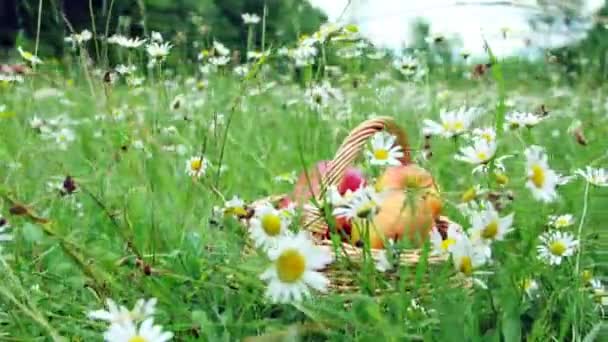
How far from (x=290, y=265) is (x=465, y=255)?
17 cm

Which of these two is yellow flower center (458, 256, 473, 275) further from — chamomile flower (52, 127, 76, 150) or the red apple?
chamomile flower (52, 127, 76, 150)

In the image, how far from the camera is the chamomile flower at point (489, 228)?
0.81 m

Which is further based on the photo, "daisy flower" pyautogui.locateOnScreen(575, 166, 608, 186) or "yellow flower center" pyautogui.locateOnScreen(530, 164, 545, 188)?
"daisy flower" pyautogui.locateOnScreen(575, 166, 608, 186)

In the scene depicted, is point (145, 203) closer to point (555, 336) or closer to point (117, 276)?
point (117, 276)

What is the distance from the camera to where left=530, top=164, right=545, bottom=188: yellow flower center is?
79 cm

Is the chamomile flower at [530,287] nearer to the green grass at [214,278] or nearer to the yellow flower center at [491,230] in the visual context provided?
the green grass at [214,278]

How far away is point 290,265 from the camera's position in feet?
2.37

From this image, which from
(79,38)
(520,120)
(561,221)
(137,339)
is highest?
(79,38)

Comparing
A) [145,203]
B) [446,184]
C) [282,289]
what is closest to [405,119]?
[446,184]

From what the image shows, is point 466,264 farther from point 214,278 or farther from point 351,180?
point 351,180

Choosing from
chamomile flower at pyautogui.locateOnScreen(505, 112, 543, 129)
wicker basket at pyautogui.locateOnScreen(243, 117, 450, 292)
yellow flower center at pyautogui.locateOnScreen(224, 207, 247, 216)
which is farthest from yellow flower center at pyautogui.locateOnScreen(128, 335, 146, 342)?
chamomile flower at pyautogui.locateOnScreen(505, 112, 543, 129)

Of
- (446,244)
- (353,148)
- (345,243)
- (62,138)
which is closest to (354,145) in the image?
(353,148)

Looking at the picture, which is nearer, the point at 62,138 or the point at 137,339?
the point at 137,339

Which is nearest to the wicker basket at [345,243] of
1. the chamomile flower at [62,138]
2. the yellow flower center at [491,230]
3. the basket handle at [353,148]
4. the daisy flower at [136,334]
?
the basket handle at [353,148]
